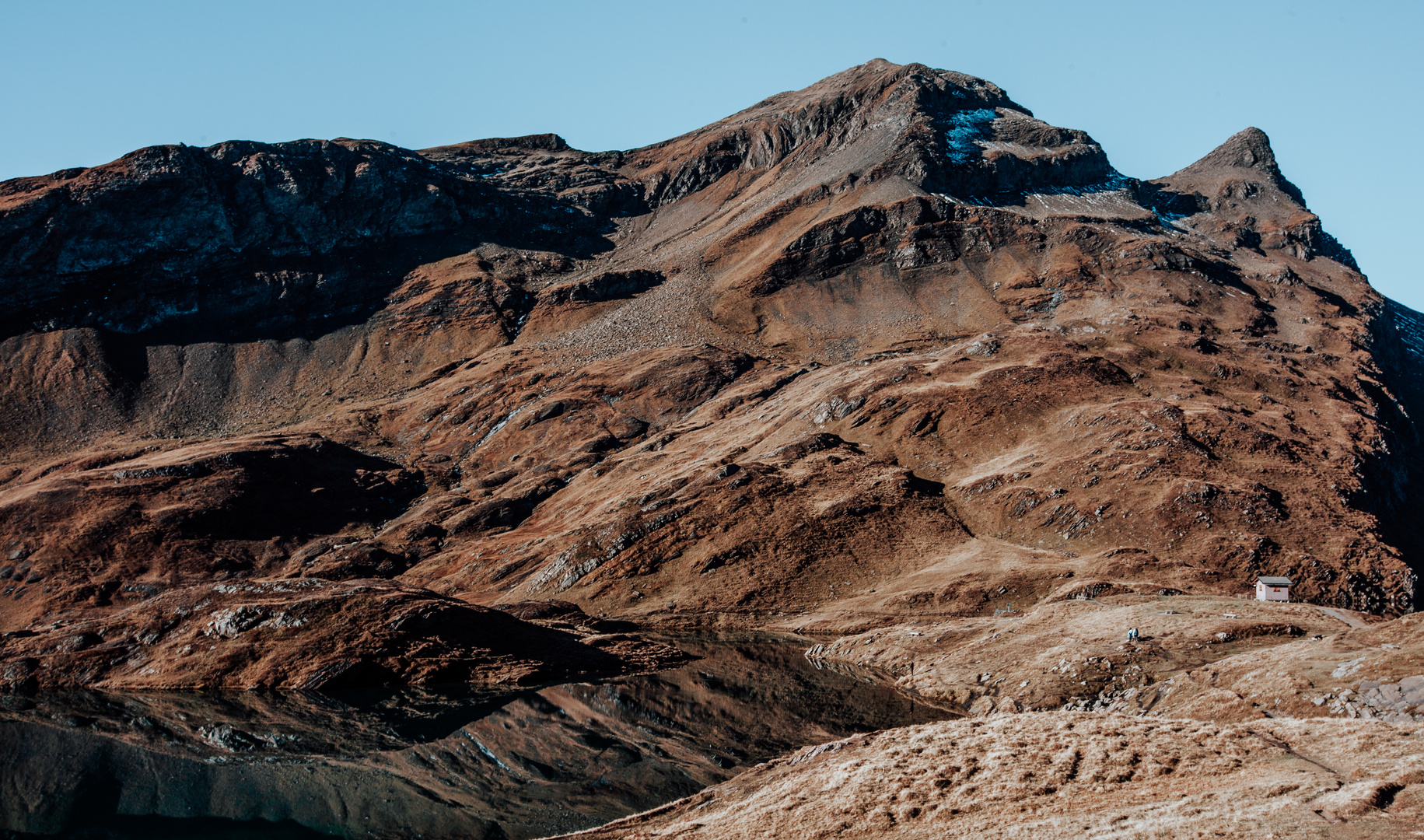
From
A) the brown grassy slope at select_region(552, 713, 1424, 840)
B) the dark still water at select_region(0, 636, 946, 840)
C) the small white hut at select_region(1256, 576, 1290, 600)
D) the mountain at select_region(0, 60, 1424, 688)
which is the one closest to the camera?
the brown grassy slope at select_region(552, 713, 1424, 840)

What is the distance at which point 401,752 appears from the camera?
48.7m

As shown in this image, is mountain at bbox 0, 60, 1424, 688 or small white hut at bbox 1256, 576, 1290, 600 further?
mountain at bbox 0, 60, 1424, 688

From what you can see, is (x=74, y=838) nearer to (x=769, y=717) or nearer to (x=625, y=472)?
(x=769, y=717)

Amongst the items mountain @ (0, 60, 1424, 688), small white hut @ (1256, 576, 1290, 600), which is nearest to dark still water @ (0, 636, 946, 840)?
mountain @ (0, 60, 1424, 688)

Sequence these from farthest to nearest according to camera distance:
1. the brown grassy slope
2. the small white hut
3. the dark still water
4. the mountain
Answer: the mountain, the small white hut, the dark still water, the brown grassy slope

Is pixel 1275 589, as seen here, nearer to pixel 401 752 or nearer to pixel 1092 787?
pixel 1092 787

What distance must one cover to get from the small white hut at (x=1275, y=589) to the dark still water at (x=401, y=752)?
33.8 metres

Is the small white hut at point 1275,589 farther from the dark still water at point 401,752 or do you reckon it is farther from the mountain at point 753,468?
the dark still water at point 401,752

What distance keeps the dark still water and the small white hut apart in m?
33.8

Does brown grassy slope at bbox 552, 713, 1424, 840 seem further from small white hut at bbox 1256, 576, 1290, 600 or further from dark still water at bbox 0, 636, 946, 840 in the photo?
small white hut at bbox 1256, 576, 1290, 600

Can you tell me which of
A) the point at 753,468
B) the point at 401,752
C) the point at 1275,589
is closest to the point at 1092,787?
the point at 401,752

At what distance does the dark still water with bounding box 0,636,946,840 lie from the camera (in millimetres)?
39188

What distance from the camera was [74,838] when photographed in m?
37.8

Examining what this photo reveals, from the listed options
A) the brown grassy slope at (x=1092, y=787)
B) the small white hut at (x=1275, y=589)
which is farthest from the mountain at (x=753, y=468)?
the brown grassy slope at (x=1092, y=787)
